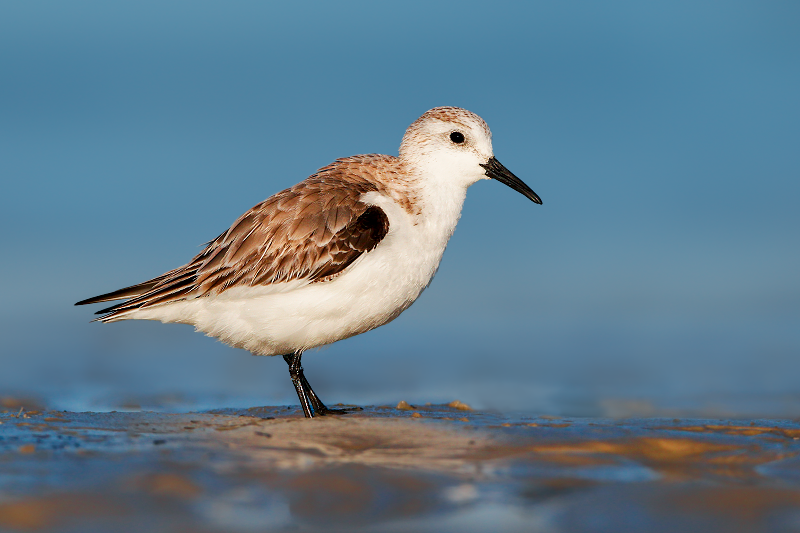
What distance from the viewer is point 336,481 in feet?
16.2

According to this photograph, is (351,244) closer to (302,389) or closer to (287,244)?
(287,244)

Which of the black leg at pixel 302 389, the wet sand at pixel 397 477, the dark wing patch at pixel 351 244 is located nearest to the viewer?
the wet sand at pixel 397 477

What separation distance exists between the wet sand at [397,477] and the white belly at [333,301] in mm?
1215

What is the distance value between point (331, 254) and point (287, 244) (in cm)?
52

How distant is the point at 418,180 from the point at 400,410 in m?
2.41

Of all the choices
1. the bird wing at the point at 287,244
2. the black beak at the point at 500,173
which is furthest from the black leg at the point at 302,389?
the black beak at the point at 500,173

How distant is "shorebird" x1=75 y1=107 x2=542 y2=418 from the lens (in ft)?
25.2

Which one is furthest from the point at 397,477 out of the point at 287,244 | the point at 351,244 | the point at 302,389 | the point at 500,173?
the point at 500,173

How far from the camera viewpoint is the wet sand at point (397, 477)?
441cm

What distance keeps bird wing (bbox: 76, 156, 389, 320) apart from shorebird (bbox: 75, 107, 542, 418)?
0.01 meters

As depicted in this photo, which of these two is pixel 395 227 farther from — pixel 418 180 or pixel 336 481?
pixel 336 481

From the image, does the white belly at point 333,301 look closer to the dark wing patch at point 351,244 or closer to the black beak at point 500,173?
the dark wing patch at point 351,244

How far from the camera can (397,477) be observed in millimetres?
5027

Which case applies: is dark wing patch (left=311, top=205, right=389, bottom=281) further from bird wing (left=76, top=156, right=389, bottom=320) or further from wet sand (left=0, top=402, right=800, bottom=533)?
wet sand (left=0, top=402, right=800, bottom=533)
